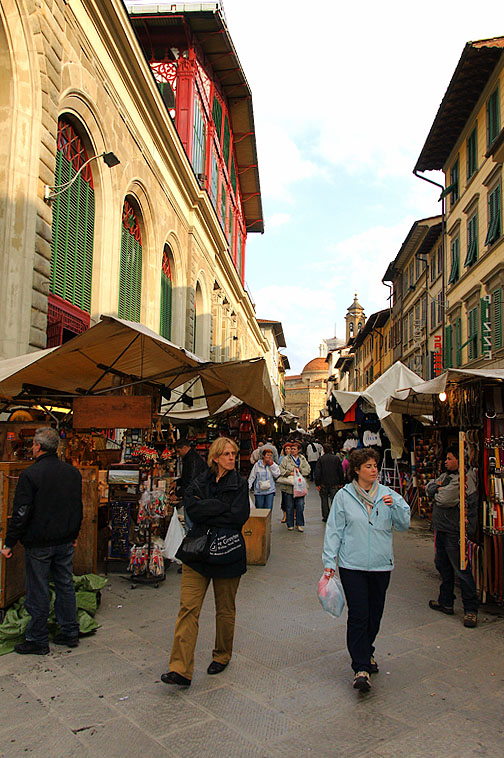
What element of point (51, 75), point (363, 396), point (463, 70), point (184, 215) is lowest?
point (363, 396)

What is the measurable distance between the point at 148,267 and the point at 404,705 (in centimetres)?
1426

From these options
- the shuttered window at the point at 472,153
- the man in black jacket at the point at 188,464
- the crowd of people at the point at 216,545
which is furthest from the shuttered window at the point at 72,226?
the shuttered window at the point at 472,153

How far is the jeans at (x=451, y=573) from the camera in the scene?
567cm

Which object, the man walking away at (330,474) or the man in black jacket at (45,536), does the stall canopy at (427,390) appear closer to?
the man walking away at (330,474)

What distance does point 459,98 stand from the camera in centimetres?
2061

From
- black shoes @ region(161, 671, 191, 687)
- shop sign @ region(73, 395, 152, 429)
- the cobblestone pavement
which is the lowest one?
the cobblestone pavement

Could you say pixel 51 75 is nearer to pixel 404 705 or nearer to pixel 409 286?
pixel 404 705

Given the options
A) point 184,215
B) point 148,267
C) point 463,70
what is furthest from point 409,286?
point 148,267

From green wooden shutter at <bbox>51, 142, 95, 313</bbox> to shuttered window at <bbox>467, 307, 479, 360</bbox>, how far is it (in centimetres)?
1381

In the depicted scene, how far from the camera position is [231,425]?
19469mm

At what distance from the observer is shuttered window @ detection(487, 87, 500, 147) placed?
1856 cm

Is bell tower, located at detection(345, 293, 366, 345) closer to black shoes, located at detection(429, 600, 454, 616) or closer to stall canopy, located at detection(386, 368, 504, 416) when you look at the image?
stall canopy, located at detection(386, 368, 504, 416)

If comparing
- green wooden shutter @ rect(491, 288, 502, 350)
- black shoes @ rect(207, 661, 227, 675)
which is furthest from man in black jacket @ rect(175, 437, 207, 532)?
green wooden shutter @ rect(491, 288, 502, 350)

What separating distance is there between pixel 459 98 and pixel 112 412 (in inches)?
765
